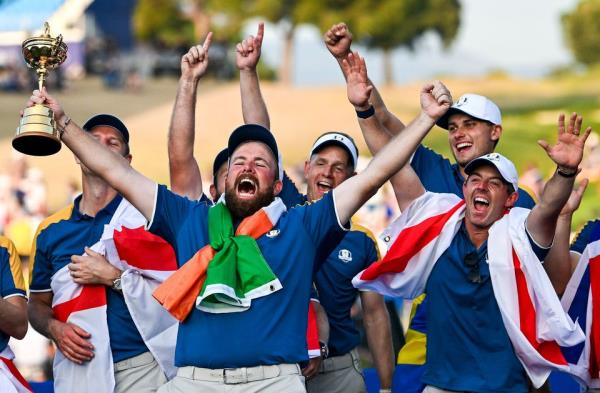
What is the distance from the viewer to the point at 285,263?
616 cm

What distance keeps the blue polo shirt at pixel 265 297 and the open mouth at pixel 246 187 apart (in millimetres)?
197

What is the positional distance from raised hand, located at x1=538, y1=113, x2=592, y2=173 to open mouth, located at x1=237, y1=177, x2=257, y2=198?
1.40 meters

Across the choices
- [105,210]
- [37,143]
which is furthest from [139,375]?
[37,143]

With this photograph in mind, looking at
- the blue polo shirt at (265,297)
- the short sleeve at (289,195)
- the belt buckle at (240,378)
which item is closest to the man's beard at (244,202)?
the blue polo shirt at (265,297)

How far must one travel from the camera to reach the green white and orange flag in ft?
19.8

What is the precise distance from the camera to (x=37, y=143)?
6203 millimetres

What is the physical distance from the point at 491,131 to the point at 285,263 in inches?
77.5

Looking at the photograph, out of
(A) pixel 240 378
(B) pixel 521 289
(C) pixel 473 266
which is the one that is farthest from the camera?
(C) pixel 473 266

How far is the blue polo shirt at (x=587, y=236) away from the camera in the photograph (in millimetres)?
7262

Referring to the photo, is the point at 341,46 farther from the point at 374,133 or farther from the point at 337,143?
the point at 337,143

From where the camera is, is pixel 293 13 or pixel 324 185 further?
pixel 293 13

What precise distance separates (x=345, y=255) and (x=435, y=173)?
27.8 inches

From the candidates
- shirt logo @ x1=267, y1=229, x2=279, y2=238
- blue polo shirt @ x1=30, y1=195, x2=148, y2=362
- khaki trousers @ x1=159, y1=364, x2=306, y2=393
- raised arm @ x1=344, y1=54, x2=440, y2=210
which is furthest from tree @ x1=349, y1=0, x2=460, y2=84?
khaki trousers @ x1=159, y1=364, x2=306, y2=393

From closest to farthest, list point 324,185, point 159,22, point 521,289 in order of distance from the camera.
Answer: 1. point 521,289
2. point 324,185
3. point 159,22
